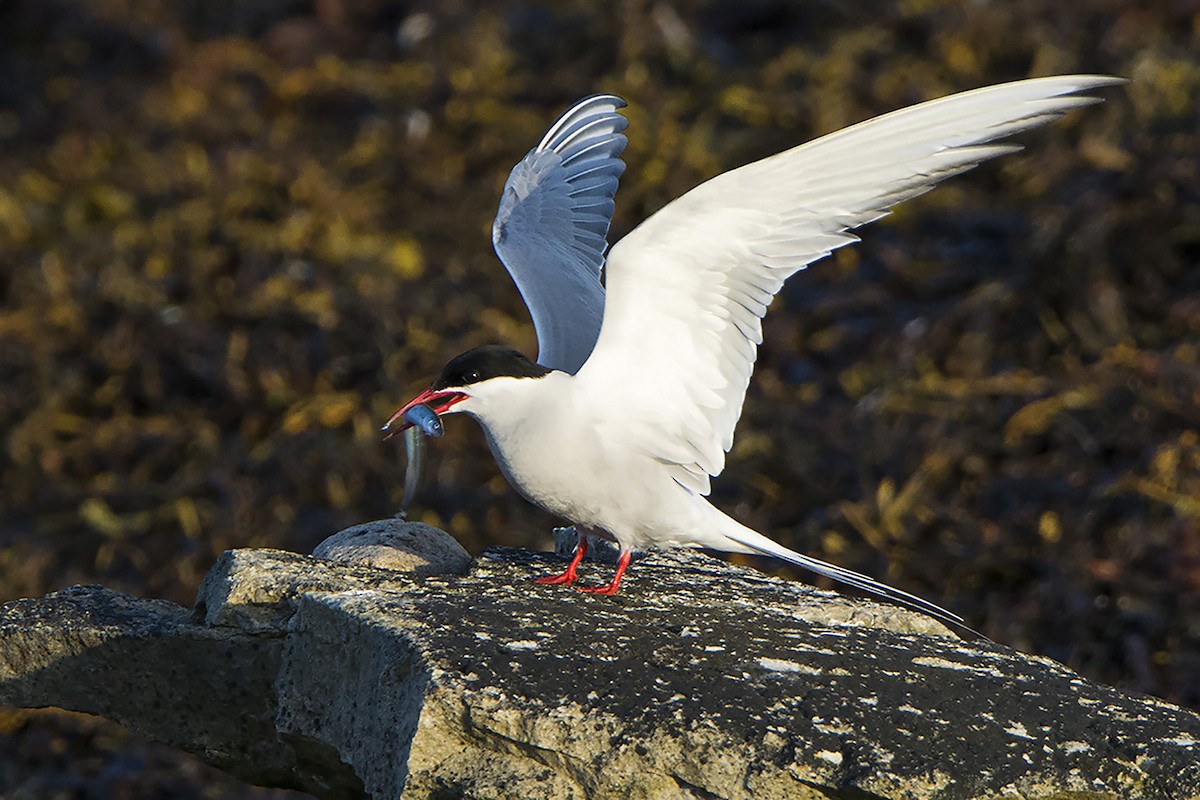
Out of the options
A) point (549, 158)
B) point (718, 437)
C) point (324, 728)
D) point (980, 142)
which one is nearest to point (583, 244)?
point (549, 158)

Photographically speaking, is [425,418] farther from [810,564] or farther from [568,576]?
[810,564]

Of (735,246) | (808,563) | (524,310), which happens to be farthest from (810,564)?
(524,310)

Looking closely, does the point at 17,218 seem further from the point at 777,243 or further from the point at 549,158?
the point at 777,243

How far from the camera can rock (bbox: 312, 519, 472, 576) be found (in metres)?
4.12

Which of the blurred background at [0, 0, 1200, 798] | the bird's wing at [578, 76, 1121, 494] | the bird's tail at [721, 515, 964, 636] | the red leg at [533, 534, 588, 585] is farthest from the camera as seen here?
the blurred background at [0, 0, 1200, 798]

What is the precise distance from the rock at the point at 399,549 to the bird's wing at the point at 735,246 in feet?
2.03

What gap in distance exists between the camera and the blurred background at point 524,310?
5.71 metres

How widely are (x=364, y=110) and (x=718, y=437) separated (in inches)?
210

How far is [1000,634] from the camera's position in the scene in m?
5.37

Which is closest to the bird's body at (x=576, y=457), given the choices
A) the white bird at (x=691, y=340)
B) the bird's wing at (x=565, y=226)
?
the white bird at (x=691, y=340)

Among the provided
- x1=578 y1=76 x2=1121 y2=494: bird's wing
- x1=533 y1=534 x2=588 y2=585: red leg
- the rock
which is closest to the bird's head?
x1=578 y1=76 x2=1121 y2=494: bird's wing

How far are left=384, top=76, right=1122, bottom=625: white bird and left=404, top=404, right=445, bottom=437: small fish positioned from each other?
22 millimetres

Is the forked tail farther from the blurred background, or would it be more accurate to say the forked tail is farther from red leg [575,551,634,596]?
the blurred background

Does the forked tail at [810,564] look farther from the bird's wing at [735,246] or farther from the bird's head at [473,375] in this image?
the bird's head at [473,375]
